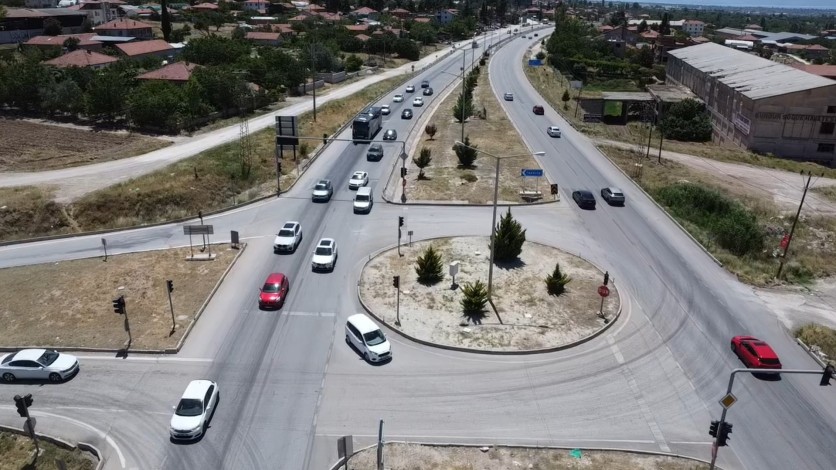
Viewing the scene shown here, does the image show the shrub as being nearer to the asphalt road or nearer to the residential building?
the asphalt road

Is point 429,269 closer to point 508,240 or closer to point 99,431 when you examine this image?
point 508,240

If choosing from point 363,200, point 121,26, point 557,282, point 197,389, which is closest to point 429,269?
point 557,282

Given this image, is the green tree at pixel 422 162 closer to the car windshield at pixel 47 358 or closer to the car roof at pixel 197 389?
the car roof at pixel 197 389

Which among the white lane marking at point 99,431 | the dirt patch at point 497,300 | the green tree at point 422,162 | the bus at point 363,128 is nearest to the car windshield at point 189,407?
the white lane marking at point 99,431

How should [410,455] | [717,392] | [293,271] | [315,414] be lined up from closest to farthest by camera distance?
[410,455]
[315,414]
[717,392]
[293,271]

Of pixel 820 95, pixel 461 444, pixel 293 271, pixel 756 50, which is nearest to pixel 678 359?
pixel 461 444

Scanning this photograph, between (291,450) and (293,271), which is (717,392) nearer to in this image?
(291,450)
